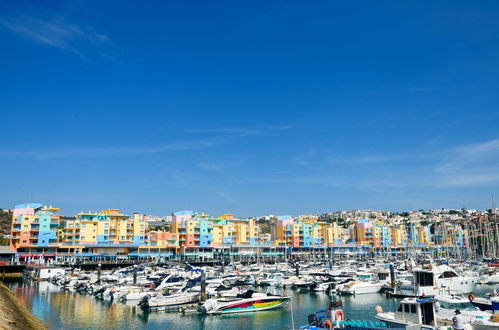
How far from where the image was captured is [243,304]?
3722 cm

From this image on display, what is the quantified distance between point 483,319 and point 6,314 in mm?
24904

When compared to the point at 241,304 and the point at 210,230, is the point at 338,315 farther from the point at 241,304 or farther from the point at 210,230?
the point at 210,230

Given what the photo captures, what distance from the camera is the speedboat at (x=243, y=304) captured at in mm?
36500

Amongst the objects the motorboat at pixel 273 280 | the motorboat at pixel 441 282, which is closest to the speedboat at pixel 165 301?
the motorboat at pixel 273 280

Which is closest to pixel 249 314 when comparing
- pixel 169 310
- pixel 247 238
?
pixel 169 310

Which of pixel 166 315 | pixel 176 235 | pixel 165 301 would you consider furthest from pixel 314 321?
pixel 176 235

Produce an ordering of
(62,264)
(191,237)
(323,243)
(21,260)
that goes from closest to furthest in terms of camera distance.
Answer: (62,264)
(21,260)
(191,237)
(323,243)

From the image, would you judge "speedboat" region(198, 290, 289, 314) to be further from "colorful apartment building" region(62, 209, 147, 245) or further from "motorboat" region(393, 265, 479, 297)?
"colorful apartment building" region(62, 209, 147, 245)

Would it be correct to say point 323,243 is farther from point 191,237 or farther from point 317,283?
point 317,283

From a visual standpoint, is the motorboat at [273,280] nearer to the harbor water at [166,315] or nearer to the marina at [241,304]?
the marina at [241,304]

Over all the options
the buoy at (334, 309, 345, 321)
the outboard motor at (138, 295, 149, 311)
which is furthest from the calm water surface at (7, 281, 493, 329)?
the buoy at (334, 309, 345, 321)

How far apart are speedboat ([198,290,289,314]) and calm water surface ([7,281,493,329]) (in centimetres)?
59

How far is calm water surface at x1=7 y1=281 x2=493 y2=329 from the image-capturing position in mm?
32781

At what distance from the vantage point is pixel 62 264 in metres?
83.1
